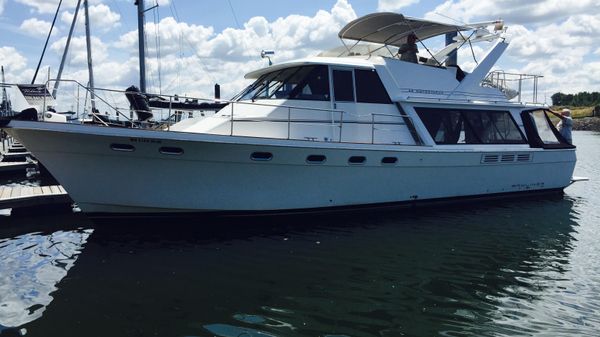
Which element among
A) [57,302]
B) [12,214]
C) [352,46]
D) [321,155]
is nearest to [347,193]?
[321,155]

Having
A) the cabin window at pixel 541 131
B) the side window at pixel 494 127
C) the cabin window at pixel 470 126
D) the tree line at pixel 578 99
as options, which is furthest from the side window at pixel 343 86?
the tree line at pixel 578 99

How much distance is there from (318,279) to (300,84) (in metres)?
4.57

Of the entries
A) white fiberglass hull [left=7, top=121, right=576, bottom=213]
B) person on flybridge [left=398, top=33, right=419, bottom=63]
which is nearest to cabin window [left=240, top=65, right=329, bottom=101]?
white fiberglass hull [left=7, top=121, right=576, bottom=213]

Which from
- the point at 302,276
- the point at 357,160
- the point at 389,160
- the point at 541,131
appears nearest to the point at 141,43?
the point at 357,160

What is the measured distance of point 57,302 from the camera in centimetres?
550

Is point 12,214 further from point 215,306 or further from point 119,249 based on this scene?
point 215,306

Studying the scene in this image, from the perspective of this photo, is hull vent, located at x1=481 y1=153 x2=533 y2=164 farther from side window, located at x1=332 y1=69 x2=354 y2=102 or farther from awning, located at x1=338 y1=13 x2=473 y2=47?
side window, located at x1=332 y1=69 x2=354 y2=102

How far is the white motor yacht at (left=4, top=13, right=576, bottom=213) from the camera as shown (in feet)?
25.3

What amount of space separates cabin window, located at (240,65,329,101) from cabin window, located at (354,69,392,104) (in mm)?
783

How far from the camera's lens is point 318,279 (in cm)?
638

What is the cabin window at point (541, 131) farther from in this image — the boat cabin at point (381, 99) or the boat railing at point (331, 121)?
the boat railing at point (331, 121)

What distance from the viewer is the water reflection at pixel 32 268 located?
17.4 feet

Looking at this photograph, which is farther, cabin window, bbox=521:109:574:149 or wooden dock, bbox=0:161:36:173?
wooden dock, bbox=0:161:36:173

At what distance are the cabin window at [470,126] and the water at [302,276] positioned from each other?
2048mm
